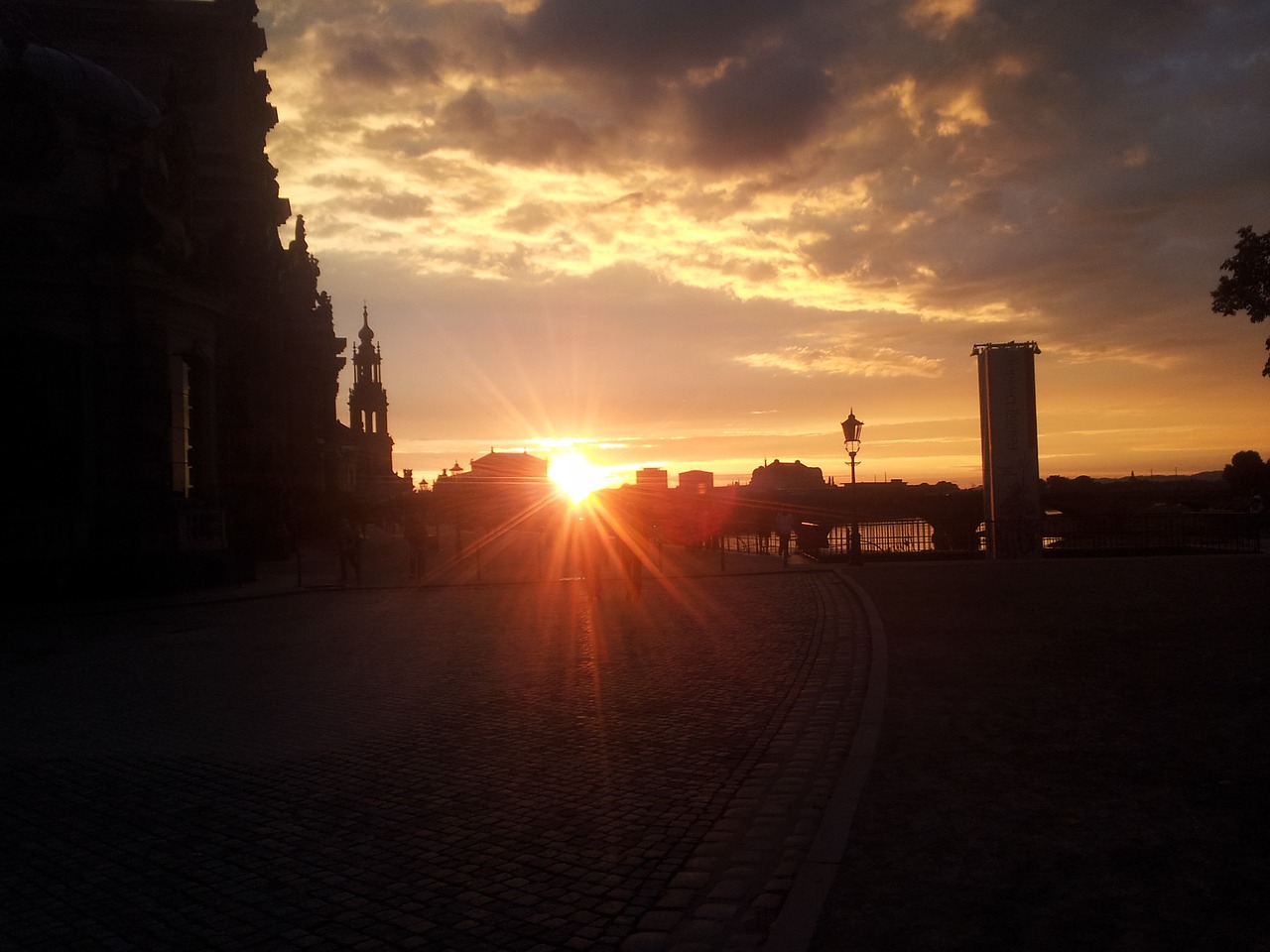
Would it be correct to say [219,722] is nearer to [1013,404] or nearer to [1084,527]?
[1013,404]

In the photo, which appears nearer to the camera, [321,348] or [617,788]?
[617,788]

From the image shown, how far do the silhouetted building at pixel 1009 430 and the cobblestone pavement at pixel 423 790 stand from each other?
23.5 metres

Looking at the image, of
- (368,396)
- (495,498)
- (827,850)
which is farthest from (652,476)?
(827,850)

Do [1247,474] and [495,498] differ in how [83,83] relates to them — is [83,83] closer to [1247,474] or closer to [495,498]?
[495,498]

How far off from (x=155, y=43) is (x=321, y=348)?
66.8 ft

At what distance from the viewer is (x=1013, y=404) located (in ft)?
120

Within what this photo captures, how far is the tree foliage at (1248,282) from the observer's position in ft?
65.1

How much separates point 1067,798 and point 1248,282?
18.0m

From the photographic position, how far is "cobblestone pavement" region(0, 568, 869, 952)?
466cm

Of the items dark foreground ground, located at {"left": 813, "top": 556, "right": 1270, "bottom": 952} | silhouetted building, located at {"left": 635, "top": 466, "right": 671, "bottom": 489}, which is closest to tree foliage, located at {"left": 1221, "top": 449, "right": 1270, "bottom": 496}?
silhouetted building, located at {"left": 635, "top": 466, "right": 671, "bottom": 489}

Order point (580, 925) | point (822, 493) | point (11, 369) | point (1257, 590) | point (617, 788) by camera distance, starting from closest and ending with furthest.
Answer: point (580, 925) < point (617, 788) < point (1257, 590) < point (11, 369) < point (822, 493)

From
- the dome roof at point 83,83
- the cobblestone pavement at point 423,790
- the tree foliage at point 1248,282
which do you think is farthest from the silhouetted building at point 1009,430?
the dome roof at point 83,83

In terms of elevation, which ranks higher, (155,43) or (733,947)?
(155,43)

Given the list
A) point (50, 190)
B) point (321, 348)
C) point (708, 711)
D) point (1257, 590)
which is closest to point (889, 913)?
point (708, 711)
